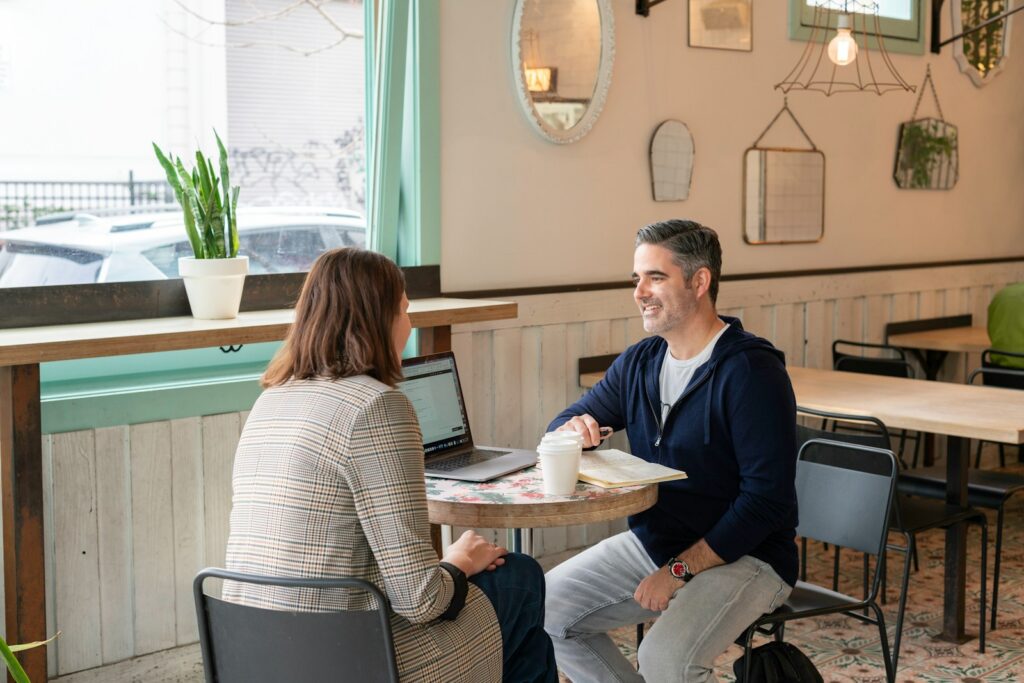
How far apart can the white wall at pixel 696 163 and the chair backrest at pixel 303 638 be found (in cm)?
224

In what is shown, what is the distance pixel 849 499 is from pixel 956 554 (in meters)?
1.06

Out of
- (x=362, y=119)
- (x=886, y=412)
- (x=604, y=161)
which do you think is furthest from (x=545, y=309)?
(x=886, y=412)

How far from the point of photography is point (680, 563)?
262 cm

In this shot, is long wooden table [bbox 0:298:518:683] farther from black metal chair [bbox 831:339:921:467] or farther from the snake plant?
black metal chair [bbox 831:339:921:467]

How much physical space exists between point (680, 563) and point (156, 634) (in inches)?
68.7

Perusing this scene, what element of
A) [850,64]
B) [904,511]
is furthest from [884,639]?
[850,64]

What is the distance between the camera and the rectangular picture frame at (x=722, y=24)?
483cm

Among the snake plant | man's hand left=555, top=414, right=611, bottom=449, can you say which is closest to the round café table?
man's hand left=555, top=414, right=611, bottom=449

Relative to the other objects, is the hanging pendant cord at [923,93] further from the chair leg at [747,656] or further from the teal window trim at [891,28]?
the chair leg at [747,656]

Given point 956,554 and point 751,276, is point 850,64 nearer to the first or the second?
point 751,276

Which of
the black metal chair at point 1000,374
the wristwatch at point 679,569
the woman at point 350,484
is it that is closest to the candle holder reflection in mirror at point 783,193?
the black metal chair at point 1000,374

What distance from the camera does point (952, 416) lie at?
12.2 feet

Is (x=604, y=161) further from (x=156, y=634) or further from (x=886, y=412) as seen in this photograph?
(x=156, y=634)

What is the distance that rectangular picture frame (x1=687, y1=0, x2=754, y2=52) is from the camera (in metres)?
4.83
